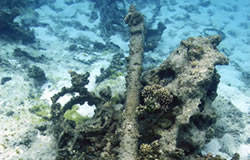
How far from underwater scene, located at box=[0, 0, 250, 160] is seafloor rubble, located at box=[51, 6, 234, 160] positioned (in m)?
0.02

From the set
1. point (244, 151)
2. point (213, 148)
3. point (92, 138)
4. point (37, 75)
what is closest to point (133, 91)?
point (92, 138)

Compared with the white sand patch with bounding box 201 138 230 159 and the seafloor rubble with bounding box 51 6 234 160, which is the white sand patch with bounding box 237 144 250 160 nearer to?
the white sand patch with bounding box 201 138 230 159

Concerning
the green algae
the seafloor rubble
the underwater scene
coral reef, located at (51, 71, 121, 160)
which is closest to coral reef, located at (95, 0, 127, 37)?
the underwater scene

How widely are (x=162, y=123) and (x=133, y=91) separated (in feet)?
4.22

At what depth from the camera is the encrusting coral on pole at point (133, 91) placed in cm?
456

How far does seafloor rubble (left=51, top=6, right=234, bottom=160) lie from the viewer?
182 inches

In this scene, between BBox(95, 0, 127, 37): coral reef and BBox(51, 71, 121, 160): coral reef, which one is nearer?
BBox(51, 71, 121, 160): coral reef

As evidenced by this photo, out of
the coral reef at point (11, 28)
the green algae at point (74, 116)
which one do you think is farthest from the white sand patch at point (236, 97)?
the coral reef at point (11, 28)

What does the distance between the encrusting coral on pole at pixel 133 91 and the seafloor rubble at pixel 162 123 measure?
0.47ft

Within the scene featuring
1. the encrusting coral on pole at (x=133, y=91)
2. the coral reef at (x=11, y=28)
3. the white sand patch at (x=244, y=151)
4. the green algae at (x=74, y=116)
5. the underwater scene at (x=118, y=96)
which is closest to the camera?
the encrusting coral on pole at (x=133, y=91)

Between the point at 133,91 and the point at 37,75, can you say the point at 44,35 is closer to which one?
the point at 37,75

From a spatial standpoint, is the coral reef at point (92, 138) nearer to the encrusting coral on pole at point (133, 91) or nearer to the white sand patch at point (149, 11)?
the encrusting coral on pole at point (133, 91)

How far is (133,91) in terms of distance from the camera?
5.79 meters

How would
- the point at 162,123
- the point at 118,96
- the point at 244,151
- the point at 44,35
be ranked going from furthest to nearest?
1. the point at 44,35
2. the point at 118,96
3. the point at 244,151
4. the point at 162,123
